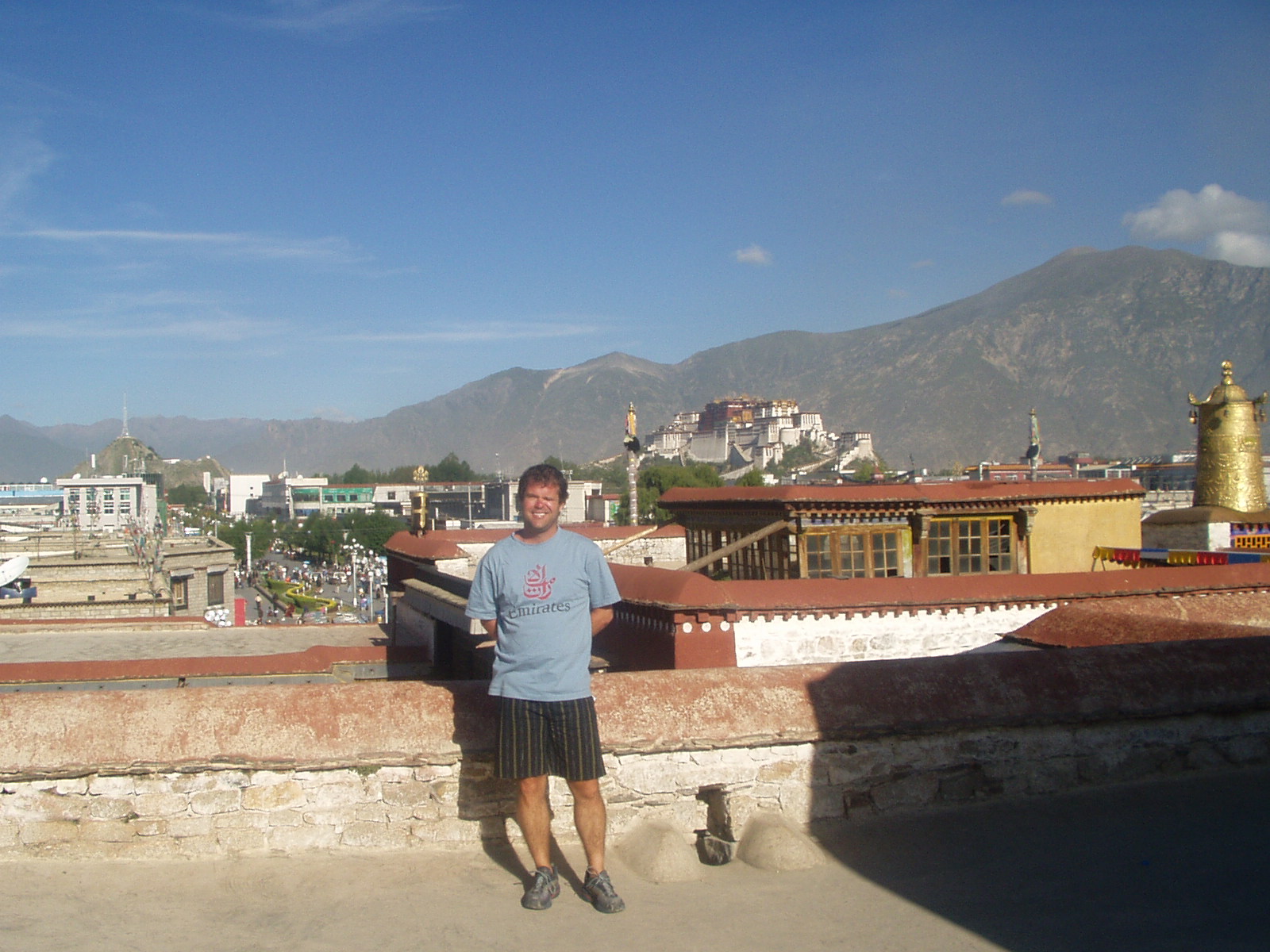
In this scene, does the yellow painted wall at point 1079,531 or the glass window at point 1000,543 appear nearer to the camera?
the glass window at point 1000,543

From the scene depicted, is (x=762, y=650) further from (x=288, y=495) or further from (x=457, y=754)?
(x=288, y=495)

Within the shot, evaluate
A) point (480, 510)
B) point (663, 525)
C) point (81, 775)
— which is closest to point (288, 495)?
point (480, 510)

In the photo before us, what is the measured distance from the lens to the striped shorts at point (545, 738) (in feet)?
14.6

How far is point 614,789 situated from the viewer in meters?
4.96

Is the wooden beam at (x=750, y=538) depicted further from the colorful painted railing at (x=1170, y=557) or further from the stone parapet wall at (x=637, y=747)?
the stone parapet wall at (x=637, y=747)

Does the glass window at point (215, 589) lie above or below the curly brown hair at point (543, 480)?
below

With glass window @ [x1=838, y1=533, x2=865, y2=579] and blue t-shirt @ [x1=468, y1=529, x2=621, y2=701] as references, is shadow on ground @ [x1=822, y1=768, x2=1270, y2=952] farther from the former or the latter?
glass window @ [x1=838, y1=533, x2=865, y2=579]

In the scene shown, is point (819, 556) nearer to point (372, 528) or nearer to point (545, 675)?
point (545, 675)

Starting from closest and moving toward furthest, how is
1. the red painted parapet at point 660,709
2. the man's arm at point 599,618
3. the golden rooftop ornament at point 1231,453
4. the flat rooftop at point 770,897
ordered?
the flat rooftop at point 770,897
the man's arm at point 599,618
the red painted parapet at point 660,709
the golden rooftop ornament at point 1231,453

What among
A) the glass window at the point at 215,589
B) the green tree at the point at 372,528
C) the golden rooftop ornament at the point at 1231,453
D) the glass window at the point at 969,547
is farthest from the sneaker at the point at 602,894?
the green tree at the point at 372,528

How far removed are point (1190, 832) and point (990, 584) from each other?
706cm

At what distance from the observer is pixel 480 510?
147 meters

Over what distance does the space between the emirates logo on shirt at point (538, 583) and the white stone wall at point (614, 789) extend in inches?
39.6

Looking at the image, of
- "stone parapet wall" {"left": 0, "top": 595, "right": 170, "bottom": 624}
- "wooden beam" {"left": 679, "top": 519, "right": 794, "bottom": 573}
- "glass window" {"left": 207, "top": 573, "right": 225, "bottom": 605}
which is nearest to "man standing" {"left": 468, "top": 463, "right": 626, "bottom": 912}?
"wooden beam" {"left": 679, "top": 519, "right": 794, "bottom": 573}
